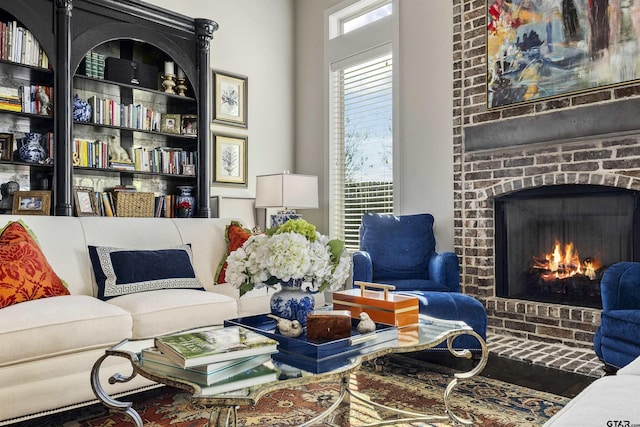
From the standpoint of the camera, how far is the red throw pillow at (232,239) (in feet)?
10.4

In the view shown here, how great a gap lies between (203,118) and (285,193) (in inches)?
39.2

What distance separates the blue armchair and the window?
2.66 feet

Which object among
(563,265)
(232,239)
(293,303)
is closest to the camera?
(293,303)

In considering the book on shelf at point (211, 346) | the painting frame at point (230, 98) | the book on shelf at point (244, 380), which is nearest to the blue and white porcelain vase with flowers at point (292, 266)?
the book on shelf at point (211, 346)

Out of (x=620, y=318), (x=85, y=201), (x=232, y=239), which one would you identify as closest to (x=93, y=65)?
Result: (x=85, y=201)

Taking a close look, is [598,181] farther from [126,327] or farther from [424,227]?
[126,327]

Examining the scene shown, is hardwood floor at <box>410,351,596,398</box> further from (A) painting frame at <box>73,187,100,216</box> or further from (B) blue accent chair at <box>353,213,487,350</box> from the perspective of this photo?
(A) painting frame at <box>73,187,100,216</box>

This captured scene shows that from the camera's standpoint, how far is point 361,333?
171 centimetres

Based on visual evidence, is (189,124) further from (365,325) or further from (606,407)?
(606,407)

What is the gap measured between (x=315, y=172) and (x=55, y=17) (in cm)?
262

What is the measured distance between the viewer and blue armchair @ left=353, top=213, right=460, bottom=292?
11.6ft

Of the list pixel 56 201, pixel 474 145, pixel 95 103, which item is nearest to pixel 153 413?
pixel 56 201

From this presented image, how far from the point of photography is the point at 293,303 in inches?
71.2

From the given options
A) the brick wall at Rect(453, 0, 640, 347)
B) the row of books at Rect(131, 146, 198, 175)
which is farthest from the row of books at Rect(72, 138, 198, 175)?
the brick wall at Rect(453, 0, 640, 347)
